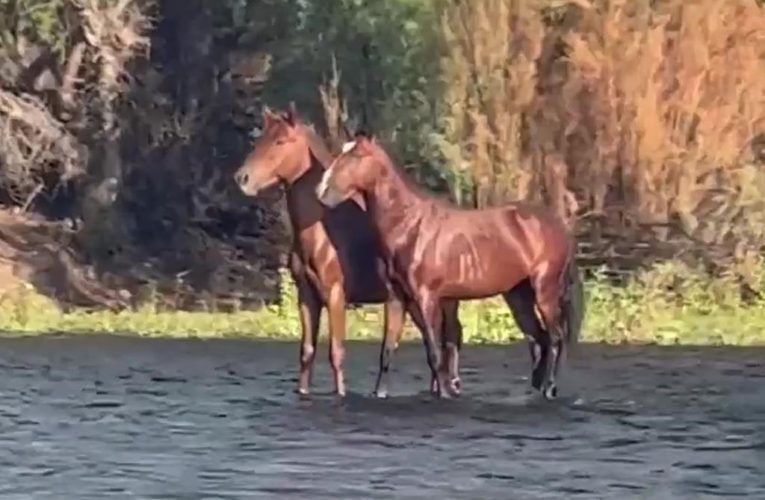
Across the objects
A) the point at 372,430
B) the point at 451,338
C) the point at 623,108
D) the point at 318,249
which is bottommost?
the point at 372,430

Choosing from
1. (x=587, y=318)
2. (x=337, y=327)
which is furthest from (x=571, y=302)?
(x=587, y=318)

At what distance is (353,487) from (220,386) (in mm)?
3776

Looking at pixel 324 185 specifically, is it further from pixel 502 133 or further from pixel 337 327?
pixel 502 133

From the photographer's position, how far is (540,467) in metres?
8.20

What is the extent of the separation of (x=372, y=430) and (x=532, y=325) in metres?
2.09

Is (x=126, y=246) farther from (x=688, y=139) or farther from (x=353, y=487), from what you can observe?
(x=353, y=487)

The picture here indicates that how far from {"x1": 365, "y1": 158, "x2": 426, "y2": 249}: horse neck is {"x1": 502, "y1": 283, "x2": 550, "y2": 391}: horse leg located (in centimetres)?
89

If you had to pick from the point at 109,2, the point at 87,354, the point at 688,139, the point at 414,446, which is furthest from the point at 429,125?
the point at 414,446

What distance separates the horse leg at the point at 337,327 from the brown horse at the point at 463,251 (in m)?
0.34

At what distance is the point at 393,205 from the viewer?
34.3 feet

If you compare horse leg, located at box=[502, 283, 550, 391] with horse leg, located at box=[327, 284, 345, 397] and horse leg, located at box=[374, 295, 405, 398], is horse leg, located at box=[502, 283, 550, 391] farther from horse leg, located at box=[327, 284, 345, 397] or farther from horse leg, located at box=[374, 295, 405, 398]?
horse leg, located at box=[327, 284, 345, 397]

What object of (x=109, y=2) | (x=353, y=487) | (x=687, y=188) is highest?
(x=109, y=2)

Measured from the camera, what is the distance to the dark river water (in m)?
7.79

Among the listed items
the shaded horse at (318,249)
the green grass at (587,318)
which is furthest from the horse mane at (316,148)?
the green grass at (587,318)
